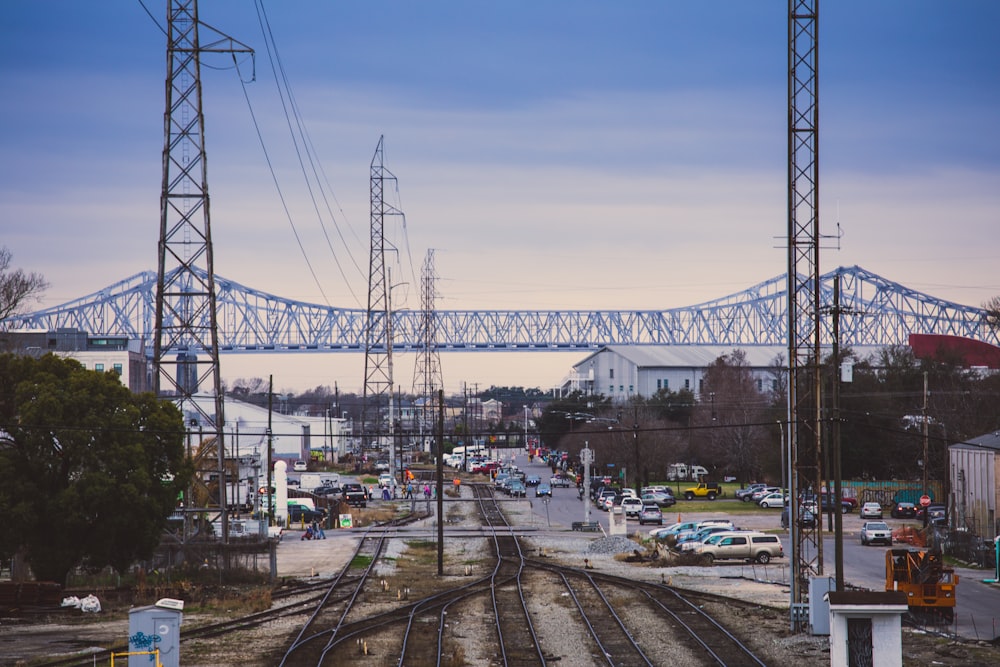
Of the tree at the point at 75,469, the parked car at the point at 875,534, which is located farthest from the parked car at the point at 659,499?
A: the tree at the point at 75,469

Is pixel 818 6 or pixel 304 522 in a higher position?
pixel 818 6

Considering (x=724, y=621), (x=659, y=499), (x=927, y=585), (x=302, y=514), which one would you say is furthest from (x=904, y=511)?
(x=724, y=621)

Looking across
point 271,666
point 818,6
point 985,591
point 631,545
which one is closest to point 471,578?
point 631,545

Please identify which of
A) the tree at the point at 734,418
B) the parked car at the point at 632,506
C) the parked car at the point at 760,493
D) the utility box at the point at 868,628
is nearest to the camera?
the utility box at the point at 868,628

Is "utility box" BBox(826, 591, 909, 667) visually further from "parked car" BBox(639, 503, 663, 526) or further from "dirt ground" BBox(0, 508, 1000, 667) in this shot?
"parked car" BBox(639, 503, 663, 526)

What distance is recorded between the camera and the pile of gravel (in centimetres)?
5584

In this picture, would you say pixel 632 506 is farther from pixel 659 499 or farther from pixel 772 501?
pixel 772 501

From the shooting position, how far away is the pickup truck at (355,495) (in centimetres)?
8800

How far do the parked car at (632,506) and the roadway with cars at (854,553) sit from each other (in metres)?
0.60

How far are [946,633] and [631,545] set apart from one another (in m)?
27.7

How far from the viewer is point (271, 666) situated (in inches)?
1008

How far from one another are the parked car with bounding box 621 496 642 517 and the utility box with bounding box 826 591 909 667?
52.5 metres

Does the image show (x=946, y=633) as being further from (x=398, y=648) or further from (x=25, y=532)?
(x=25, y=532)

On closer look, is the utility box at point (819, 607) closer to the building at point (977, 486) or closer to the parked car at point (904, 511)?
the building at point (977, 486)
